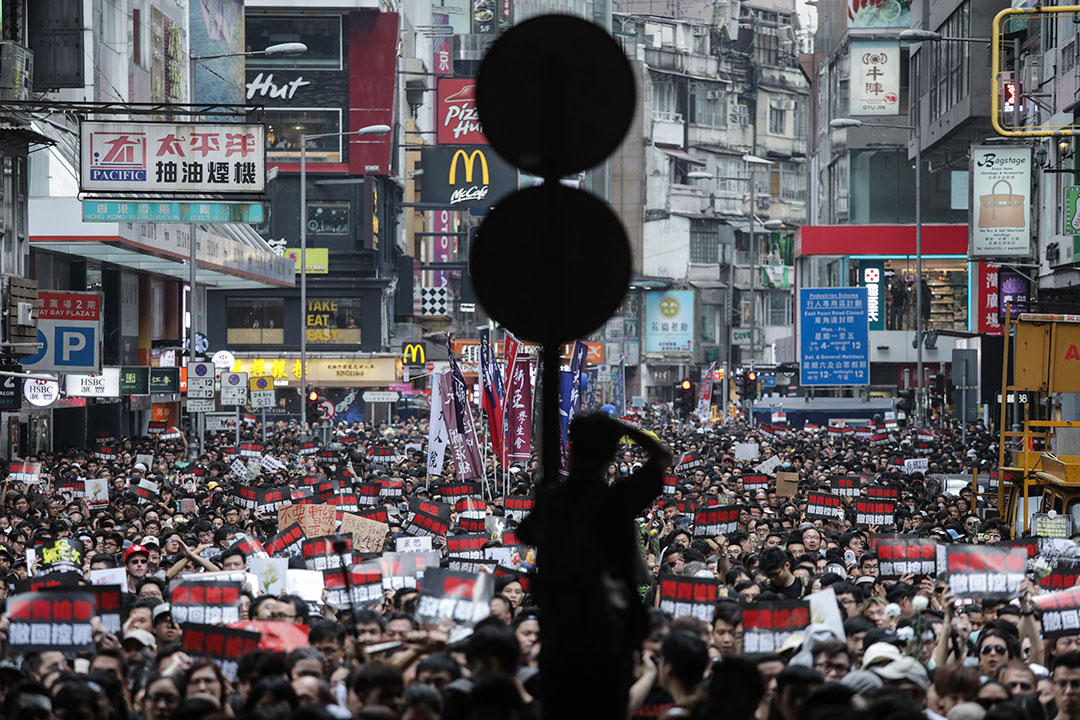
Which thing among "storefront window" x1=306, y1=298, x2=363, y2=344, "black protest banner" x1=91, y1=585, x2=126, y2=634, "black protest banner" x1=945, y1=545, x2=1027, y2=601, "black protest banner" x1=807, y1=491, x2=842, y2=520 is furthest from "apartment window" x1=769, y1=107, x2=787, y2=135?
"black protest banner" x1=91, y1=585, x2=126, y2=634

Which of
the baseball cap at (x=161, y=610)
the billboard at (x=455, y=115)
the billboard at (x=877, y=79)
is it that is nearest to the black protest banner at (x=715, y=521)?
the baseball cap at (x=161, y=610)

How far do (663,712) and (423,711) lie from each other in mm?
1013

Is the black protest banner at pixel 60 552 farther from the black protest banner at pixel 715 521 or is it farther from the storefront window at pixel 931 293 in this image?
the storefront window at pixel 931 293

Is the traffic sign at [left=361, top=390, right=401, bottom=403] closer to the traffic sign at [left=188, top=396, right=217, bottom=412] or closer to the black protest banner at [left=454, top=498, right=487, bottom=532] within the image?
the traffic sign at [left=188, top=396, right=217, bottom=412]

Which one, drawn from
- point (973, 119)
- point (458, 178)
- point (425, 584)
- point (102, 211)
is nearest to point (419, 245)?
point (458, 178)

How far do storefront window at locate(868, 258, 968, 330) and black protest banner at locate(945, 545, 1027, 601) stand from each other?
6043 centimetres

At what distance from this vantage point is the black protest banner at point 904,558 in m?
13.1

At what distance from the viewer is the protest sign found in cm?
1711

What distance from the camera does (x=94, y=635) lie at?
31.2 ft

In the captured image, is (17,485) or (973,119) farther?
(973,119)

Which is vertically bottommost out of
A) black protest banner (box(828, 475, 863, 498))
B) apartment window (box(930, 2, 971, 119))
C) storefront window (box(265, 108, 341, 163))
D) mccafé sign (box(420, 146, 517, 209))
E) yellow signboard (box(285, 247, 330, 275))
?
black protest banner (box(828, 475, 863, 498))

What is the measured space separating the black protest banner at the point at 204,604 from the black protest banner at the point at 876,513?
35.0 ft

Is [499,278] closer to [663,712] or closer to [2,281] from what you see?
[663,712]

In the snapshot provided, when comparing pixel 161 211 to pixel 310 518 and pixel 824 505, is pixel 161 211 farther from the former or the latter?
pixel 824 505
